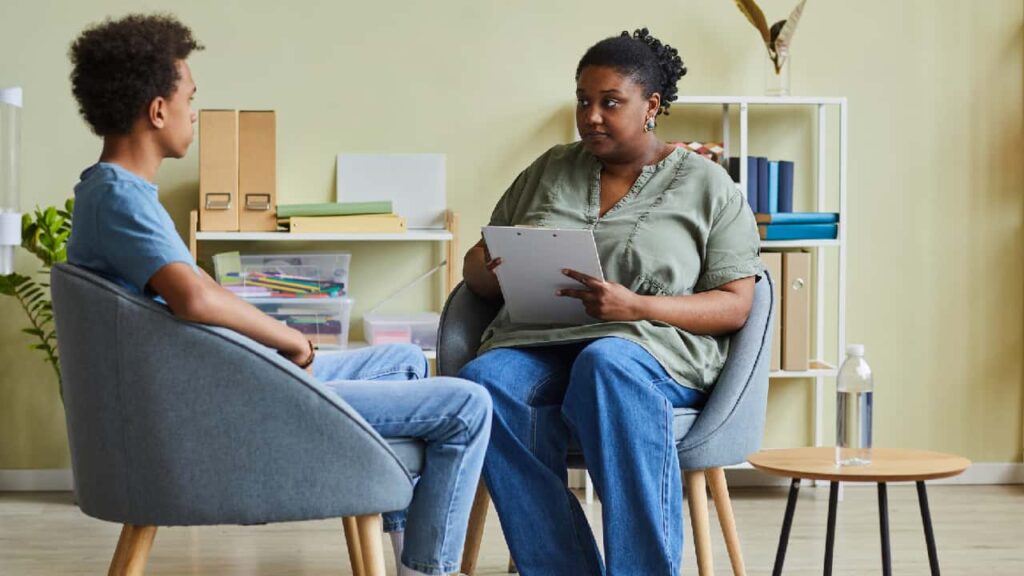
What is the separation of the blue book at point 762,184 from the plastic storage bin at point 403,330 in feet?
3.39

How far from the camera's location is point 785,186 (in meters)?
3.78

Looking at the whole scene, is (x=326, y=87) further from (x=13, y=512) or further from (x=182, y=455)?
(x=182, y=455)

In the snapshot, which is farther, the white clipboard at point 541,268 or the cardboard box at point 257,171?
the cardboard box at point 257,171

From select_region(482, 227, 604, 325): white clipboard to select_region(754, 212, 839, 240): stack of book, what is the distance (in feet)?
4.26

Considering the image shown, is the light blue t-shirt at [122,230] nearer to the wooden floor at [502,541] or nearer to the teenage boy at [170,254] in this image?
the teenage boy at [170,254]

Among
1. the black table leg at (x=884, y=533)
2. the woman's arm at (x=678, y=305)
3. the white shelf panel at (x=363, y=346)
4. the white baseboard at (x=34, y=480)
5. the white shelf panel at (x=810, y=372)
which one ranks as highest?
the woman's arm at (x=678, y=305)

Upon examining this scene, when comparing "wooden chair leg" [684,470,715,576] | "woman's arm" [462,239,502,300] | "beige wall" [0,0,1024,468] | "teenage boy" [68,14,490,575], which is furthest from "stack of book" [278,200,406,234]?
"teenage boy" [68,14,490,575]

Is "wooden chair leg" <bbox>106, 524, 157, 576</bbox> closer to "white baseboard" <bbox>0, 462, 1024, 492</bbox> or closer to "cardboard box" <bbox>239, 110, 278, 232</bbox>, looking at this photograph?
"cardboard box" <bbox>239, 110, 278, 232</bbox>

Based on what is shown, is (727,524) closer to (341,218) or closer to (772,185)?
(772,185)

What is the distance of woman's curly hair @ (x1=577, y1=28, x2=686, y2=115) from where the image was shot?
A: 8.71 feet

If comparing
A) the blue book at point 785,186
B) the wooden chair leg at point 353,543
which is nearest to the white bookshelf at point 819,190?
the blue book at point 785,186

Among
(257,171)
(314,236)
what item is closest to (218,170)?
(257,171)

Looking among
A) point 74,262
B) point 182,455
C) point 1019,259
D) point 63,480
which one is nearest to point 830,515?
point 182,455

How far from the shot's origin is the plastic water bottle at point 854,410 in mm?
2174
